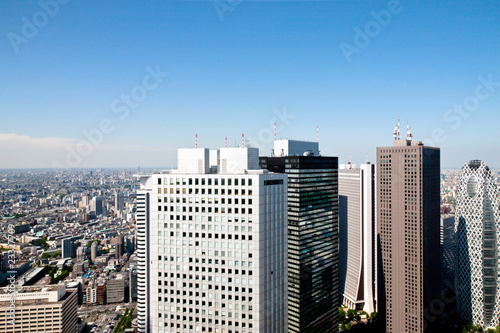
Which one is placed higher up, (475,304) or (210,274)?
(210,274)

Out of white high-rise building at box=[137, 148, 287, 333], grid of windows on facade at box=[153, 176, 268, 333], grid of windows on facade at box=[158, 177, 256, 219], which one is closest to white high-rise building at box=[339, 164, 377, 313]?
white high-rise building at box=[137, 148, 287, 333]

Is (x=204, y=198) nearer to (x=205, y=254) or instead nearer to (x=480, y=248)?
(x=205, y=254)

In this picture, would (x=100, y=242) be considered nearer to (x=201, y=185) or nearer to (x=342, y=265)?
(x=342, y=265)

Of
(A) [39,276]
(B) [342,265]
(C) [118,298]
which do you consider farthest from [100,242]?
(B) [342,265]

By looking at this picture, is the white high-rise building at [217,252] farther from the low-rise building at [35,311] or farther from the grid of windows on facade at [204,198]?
the low-rise building at [35,311]

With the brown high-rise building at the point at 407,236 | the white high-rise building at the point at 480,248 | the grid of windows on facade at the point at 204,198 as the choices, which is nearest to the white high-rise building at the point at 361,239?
the brown high-rise building at the point at 407,236

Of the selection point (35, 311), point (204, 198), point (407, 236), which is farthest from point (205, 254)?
point (407, 236)
